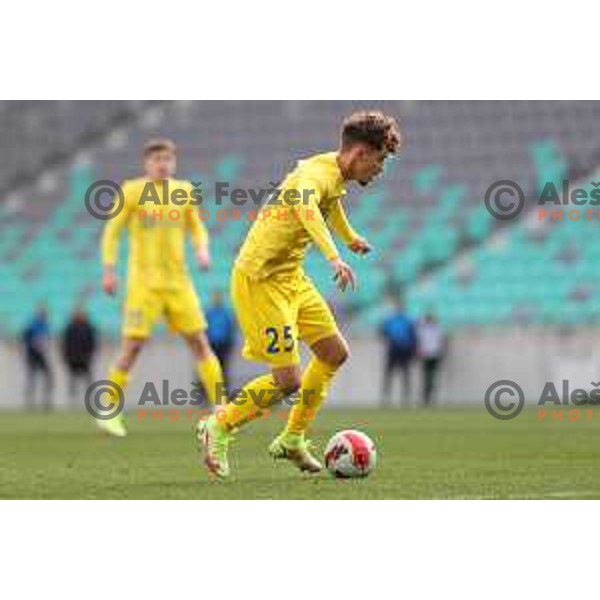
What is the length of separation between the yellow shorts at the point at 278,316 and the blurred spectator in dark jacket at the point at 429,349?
48.3ft

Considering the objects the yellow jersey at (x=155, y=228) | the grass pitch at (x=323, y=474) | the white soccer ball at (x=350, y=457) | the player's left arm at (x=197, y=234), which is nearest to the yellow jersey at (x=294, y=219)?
the white soccer ball at (x=350, y=457)

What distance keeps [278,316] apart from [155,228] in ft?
17.5

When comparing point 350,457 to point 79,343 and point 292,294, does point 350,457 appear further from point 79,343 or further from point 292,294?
point 79,343

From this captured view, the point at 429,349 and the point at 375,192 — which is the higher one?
the point at 375,192

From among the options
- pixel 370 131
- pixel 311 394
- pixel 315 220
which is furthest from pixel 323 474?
pixel 370 131

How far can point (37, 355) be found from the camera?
24672 mm

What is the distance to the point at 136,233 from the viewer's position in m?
14.3

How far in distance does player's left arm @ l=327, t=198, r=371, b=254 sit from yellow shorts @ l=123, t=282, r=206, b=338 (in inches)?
182

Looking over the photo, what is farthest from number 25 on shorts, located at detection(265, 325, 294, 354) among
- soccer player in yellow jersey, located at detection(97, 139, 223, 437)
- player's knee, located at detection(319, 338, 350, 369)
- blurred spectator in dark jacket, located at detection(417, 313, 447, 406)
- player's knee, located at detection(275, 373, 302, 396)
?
blurred spectator in dark jacket, located at detection(417, 313, 447, 406)

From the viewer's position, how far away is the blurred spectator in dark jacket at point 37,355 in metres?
24.5

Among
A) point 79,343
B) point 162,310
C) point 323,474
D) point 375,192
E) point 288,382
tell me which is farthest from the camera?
point 375,192

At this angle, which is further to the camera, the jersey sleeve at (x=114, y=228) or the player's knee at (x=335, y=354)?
the jersey sleeve at (x=114, y=228)

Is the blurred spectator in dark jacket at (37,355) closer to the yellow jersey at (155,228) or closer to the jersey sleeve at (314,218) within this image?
the yellow jersey at (155,228)

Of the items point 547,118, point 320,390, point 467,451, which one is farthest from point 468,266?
point 320,390
